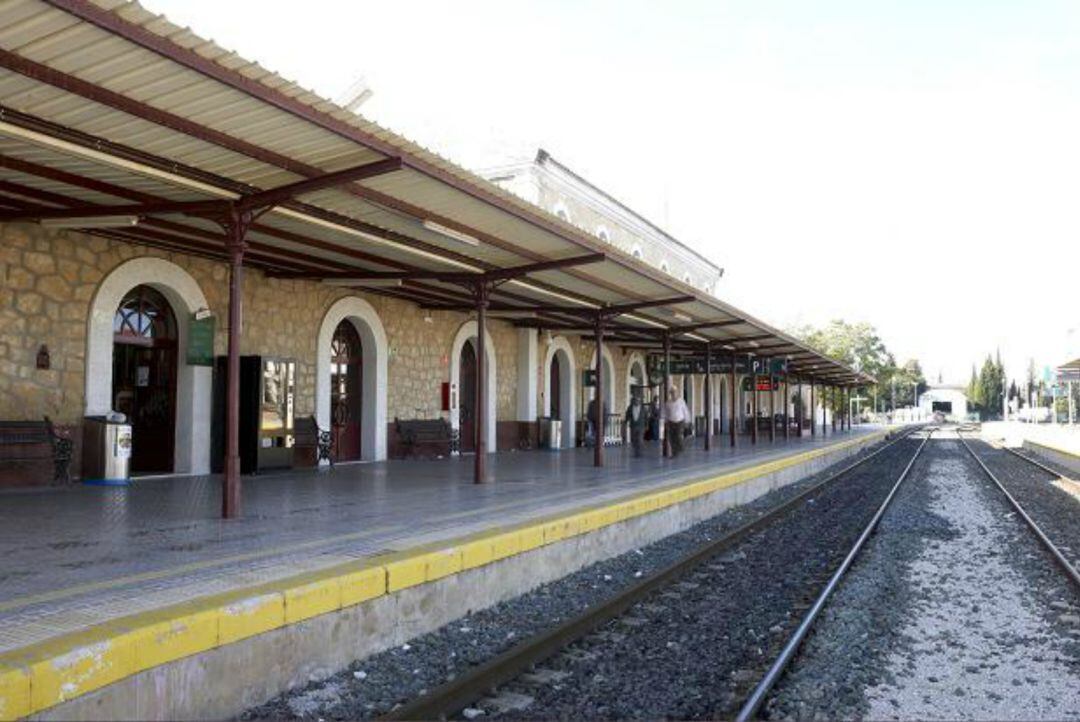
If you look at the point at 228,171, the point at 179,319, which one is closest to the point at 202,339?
the point at 179,319

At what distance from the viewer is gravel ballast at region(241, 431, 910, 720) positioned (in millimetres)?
4043

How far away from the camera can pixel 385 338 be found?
1409cm

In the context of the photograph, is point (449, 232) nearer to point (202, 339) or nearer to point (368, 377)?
point (202, 339)

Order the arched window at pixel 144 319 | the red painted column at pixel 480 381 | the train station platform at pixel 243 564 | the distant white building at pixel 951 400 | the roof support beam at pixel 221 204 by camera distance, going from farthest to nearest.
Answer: the distant white building at pixel 951 400 < the red painted column at pixel 480 381 < the arched window at pixel 144 319 < the roof support beam at pixel 221 204 < the train station platform at pixel 243 564

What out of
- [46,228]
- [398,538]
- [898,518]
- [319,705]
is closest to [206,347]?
[46,228]


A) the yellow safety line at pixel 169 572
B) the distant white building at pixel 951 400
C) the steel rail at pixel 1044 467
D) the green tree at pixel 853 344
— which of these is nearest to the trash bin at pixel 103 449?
the yellow safety line at pixel 169 572

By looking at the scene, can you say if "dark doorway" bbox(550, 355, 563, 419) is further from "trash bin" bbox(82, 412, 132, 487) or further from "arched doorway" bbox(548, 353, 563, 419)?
"trash bin" bbox(82, 412, 132, 487)

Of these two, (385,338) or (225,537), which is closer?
(225,537)

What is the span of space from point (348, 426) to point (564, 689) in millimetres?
10264

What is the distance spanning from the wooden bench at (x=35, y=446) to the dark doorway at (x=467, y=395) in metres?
8.79

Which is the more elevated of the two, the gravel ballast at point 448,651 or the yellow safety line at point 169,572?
the yellow safety line at point 169,572

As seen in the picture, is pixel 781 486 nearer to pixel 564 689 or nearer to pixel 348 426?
pixel 348 426

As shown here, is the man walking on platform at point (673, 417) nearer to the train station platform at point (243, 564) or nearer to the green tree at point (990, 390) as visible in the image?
the train station platform at point (243, 564)

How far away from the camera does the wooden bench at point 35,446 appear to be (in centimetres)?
837
